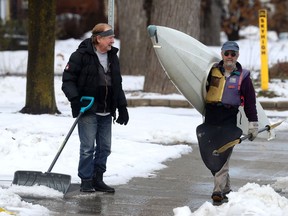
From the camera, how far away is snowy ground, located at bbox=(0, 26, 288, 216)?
8.44 meters

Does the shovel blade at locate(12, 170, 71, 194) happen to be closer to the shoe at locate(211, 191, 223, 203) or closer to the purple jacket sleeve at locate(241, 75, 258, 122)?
the shoe at locate(211, 191, 223, 203)

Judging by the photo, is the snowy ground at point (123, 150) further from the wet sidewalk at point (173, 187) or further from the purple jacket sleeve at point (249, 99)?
the purple jacket sleeve at point (249, 99)

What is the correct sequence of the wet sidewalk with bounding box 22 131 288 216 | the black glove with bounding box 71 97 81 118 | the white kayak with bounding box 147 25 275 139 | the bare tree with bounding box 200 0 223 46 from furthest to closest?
the bare tree with bounding box 200 0 223 46
the white kayak with bounding box 147 25 275 139
the black glove with bounding box 71 97 81 118
the wet sidewalk with bounding box 22 131 288 216

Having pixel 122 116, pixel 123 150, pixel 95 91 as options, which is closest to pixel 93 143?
pixel 122 116

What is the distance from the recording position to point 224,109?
965 cm

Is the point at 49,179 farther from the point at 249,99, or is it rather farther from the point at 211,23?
the point at 211,23

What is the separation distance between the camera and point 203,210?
827cm

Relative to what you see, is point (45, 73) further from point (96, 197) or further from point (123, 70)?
point (123, 70)

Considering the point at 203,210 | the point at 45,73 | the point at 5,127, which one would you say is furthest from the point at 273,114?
the point at 203,210

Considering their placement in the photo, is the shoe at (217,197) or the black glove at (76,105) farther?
the black glove at (76,105)

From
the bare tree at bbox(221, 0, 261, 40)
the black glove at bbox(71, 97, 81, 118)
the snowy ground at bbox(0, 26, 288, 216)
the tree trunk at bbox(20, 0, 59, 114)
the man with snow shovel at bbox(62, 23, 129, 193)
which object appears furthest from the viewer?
the bare tree at bbox(221, 0, 261, 40)

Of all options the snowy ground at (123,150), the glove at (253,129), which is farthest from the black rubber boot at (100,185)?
the glove at (253,129)

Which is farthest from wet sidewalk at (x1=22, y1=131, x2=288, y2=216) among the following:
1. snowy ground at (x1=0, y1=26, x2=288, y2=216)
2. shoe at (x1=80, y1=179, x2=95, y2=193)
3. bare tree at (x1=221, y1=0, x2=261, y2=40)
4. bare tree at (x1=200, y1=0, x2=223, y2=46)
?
bare tree at (x1=221, y1=0, x2=261, y2=40)

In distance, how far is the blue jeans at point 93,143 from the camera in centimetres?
978
